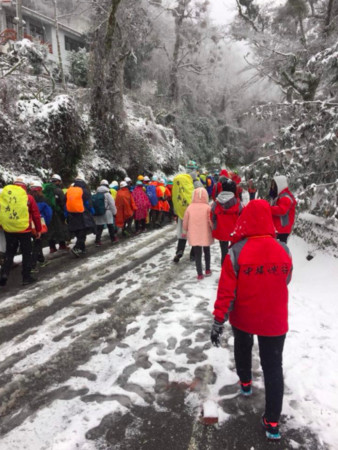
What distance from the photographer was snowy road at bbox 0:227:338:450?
7.77 ft

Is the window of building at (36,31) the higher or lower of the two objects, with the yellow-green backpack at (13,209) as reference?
higher

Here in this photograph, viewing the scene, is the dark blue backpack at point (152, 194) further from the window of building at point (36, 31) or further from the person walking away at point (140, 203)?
the window of building at point (36, 31)

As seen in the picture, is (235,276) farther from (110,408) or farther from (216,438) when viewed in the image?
(110,408)

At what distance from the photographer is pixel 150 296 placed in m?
4.86

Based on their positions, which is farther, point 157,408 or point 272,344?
point 157,408

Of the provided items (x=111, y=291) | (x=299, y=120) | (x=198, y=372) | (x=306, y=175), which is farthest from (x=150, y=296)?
(x=299, y=120)

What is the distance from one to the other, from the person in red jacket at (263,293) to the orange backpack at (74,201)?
545 cm

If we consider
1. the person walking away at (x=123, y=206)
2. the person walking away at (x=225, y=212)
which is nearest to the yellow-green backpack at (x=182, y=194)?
the person walking away at (x=225, y=212)

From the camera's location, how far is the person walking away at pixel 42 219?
6.22 metres

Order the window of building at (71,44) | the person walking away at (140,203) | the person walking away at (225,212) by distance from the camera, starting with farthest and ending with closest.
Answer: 1. the window of building at (71,44)
2. the person walking away at (140,203)
3. the person walking away at (225,212)

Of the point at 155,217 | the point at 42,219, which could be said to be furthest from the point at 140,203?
the point at 42,219

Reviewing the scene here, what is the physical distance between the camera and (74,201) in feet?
23.3

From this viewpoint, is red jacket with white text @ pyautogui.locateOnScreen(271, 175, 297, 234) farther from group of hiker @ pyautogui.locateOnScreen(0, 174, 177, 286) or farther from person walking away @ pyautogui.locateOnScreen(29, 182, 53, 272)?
person walking away @ pyautogui.locateOnScreen(29, 182, 53, 272)

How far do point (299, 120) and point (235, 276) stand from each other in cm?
662
